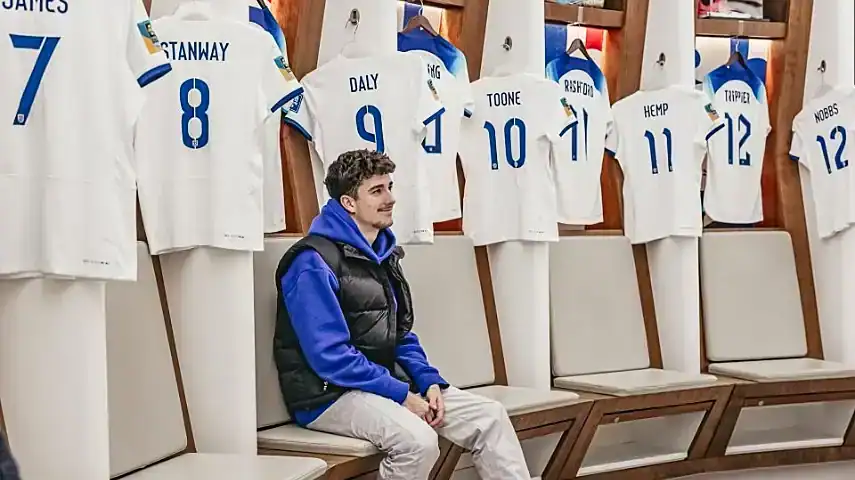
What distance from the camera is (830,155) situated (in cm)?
490

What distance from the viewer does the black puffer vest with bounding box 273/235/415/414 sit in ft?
10.1

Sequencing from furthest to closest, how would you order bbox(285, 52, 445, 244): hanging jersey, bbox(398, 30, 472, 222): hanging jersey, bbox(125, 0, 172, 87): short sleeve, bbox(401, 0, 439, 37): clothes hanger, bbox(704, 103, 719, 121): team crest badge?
bbox(704, 103, 719, 121): team crest badge
bbox(401, 0, 439, 37): clothes hanger
bbox(398, 30, 472, 222): hanging jersey
bbox(285, 52, 445, 244): hanging jersey
bbox(125, 0, 172, 87): short sleeve

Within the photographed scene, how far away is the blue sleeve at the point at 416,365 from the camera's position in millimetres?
3230

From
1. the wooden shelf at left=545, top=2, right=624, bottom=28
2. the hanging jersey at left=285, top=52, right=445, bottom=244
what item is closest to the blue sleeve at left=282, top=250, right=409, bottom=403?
the hanging jersey at left=285, top=52, right=445, bottom=244

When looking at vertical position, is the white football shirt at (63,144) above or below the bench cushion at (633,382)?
above

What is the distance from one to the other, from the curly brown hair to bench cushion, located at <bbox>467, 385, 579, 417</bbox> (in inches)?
34.6

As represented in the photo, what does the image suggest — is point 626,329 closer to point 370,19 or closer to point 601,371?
point 601,371

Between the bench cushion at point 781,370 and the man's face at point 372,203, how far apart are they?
6.33 feet

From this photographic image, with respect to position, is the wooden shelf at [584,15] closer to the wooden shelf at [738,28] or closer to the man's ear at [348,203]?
the wooden shelf at [738,28]

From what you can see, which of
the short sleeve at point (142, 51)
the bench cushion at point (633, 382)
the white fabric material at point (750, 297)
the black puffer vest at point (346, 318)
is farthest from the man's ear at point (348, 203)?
the white fabric material at point (750, 297)

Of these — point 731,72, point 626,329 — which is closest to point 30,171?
point 626,329

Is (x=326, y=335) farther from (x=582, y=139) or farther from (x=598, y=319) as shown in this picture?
(x=582, y=139)

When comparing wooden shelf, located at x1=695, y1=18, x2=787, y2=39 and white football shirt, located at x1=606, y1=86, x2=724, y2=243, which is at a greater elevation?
wooden shelf, located at x1=695, y1=18, x2=787, y2=39

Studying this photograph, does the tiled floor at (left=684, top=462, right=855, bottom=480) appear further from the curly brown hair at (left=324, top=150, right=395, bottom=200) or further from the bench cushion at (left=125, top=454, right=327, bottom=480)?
the bench cushion at (left=125, top=454, right=327, bottom=480)
